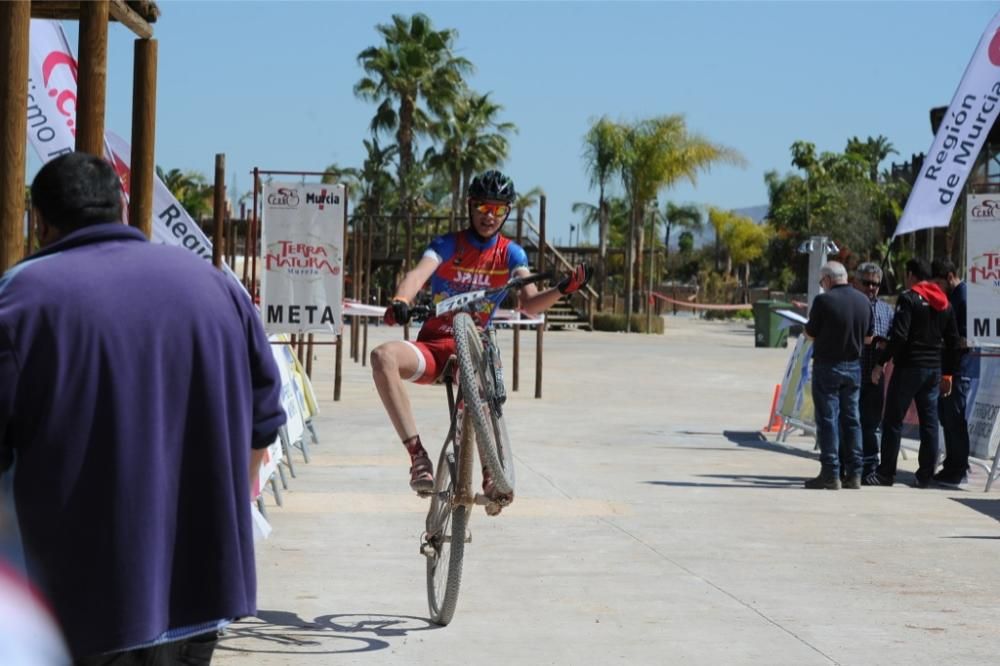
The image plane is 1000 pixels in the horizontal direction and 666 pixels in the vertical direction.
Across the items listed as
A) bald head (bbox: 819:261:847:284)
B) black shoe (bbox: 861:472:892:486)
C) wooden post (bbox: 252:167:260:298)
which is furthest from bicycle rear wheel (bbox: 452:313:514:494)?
wooden post (bbox: 252:167:260:298)

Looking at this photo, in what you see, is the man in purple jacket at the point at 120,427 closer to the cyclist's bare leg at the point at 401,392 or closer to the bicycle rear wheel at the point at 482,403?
the bicycle rear wheel at the point at 482,403

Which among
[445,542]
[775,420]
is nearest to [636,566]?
[445,542]

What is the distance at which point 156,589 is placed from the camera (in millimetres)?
3646

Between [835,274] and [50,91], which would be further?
[835,274]

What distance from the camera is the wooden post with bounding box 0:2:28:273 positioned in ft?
22.5

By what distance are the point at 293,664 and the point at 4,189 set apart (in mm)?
2382

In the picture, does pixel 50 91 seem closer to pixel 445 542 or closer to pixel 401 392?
pixel 401 392

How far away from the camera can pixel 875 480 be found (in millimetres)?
12875

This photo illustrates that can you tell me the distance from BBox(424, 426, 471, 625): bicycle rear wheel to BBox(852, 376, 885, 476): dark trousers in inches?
254

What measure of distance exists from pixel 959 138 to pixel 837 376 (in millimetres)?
4146

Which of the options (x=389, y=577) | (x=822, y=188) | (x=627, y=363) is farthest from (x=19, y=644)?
(x=822, y=188)

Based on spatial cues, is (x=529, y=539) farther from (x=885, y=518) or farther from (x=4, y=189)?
(x=4, y=189)

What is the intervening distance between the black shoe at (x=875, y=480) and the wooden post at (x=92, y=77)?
24.1ft

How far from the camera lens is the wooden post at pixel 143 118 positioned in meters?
8.20
